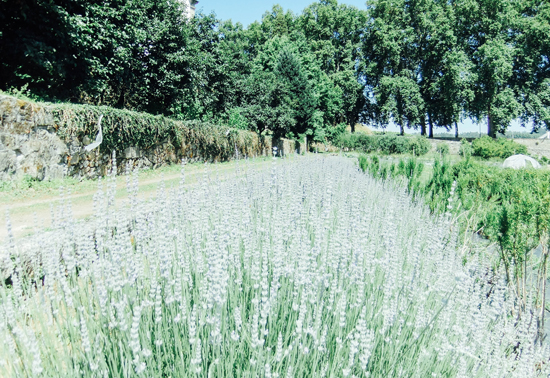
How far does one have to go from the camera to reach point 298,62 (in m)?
31.0

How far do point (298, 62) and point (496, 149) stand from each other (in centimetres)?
1786

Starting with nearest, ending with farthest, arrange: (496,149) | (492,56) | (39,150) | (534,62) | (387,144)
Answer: (39,150) < (496,149) < (492,56) < (387,144) < (534,62)

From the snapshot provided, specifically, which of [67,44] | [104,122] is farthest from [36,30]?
[104,122]

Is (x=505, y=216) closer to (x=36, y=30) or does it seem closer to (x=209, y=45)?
(x=36, y=30)

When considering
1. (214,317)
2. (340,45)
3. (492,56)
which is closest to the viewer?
(214,317)

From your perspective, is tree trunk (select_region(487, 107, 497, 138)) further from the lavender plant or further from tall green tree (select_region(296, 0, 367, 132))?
the lavender plant

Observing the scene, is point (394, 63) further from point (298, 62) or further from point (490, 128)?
point (298, 62)

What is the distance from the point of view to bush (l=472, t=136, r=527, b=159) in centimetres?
2856

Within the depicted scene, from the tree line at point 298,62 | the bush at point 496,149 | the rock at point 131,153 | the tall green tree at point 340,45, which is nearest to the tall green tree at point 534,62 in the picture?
the tree line at point 298,62

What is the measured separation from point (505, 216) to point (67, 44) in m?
13.7

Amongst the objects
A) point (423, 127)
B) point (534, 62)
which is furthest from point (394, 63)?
point (534, 62)

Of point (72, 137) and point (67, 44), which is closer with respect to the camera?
point (72, 137)

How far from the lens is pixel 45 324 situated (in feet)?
5.55

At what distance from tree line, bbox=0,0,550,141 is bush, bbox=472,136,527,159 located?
711cm
